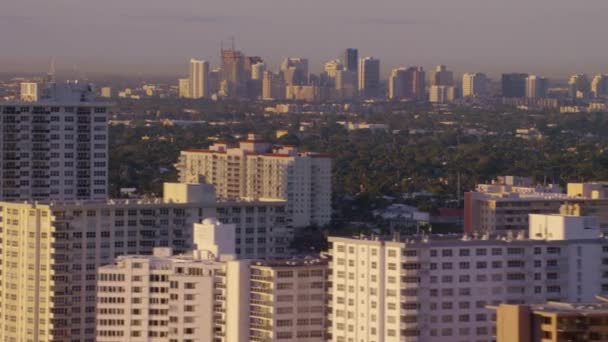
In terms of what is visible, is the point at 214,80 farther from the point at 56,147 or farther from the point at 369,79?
the point at 56,147

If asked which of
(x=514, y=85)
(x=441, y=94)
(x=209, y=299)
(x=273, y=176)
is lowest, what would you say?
(x=209, y=299)

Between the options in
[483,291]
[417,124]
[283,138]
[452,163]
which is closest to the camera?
[483,291]

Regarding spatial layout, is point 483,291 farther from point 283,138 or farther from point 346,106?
point 346,106

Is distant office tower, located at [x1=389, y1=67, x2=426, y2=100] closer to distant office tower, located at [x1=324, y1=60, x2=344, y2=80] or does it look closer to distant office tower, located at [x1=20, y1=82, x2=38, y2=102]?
distant office tower, located at [x1=324, y1=60, x2=344, y2=80]

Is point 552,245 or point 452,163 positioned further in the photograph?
point 452,163

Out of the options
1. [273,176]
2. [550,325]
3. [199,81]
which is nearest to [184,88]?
[199,81]

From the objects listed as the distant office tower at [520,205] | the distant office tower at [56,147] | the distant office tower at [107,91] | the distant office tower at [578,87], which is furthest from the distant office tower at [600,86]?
the distant office tower at [56,147]

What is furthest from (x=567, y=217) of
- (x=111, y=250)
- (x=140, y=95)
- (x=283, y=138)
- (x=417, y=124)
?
(x=140, y=95)
